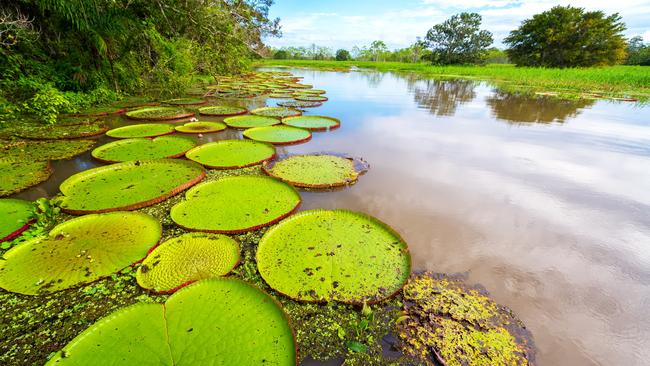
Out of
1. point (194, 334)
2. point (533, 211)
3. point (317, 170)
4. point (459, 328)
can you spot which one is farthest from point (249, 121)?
point (459, 328)

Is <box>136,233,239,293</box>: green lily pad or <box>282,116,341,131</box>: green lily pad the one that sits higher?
<box>282,116,341,131</box>: green lily pad

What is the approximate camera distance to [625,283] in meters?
1.71

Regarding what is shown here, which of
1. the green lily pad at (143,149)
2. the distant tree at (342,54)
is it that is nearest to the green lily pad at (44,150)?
the green lily pad at (143,149)

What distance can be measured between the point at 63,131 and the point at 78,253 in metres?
4.02

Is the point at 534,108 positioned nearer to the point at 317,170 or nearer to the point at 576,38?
the point at 317,170

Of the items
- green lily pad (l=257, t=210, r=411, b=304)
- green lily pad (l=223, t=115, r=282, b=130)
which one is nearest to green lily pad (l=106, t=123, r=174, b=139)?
green lily pad (l=223, t=115, r=282, b=130)

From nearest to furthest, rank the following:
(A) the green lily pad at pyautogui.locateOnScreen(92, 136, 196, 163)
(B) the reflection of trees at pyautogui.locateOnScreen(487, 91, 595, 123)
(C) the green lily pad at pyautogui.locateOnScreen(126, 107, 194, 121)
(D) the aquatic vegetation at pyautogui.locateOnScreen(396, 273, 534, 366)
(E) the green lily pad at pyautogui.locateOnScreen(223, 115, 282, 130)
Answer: (D) the aquatic vegetation at pyautogui.locateOnScreen(396, 273, 534, 366)
(A) the green lily pad at pyautogui.locateOnScreen(92, 136, 196, 163)
(E) the green lily pad at pyautogui.locateOnScreen(223, 115, 282, 130)
(C) the green lily pad at pyautogui.locateOnScreen(126, 107, 194, 121)
(B) the reflection of trees at pyautogui.locateOnScreen(487, 91, 595, 123)

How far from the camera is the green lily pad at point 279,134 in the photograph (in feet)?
14.3

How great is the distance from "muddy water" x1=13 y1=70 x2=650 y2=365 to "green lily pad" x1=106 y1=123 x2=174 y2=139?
0.95 metres

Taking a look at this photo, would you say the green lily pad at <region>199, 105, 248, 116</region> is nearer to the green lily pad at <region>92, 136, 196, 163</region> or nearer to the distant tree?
the green lily pad at <region>92, 136, 196, 163</region>

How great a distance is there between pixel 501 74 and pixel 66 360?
26.1 meters

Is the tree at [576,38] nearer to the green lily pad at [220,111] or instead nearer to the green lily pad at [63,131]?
the green lily pad at [220,111]

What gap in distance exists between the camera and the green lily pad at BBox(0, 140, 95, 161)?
329cm

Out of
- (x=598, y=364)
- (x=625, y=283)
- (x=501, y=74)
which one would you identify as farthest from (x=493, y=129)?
(x=501, y=74)
